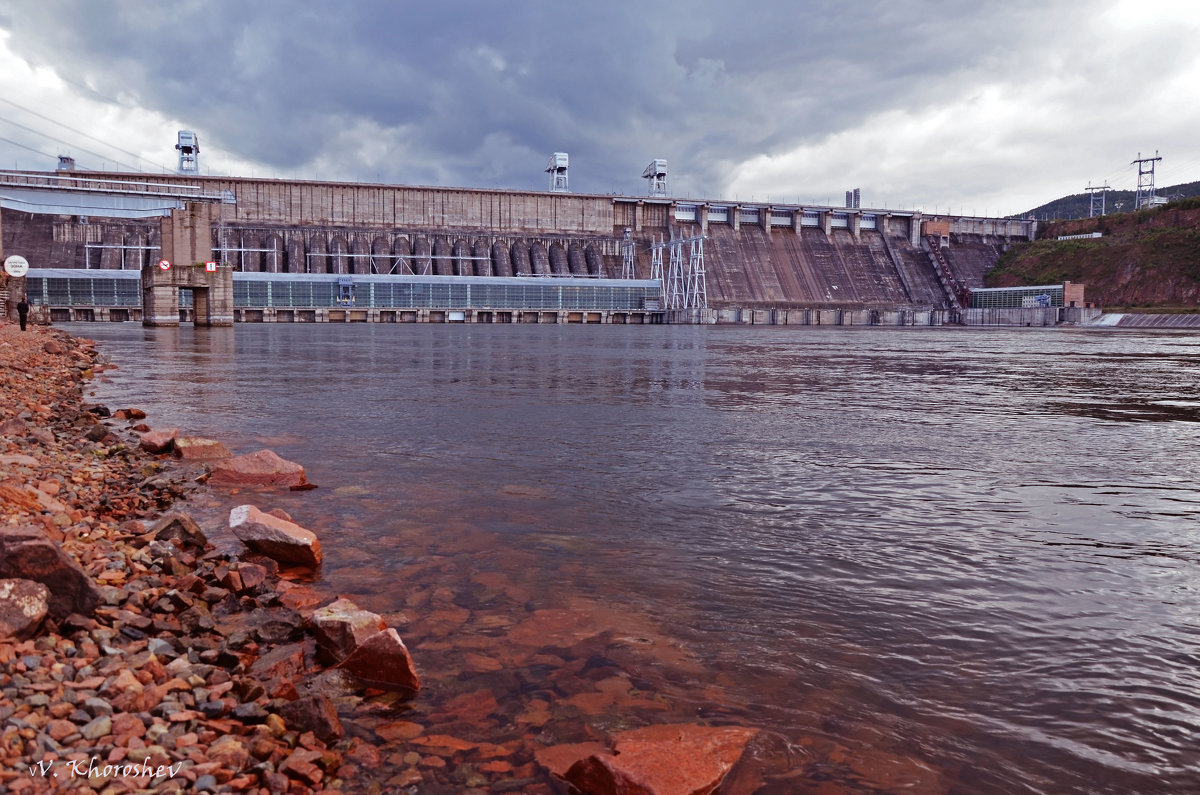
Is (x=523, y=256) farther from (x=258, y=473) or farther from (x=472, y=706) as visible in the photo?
(x=472, y=706)

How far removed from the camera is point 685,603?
4.62 meters

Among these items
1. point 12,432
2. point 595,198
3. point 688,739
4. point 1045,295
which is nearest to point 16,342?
point 12,432

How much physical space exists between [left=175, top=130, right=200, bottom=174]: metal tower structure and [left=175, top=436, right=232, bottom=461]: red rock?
104645 millimetres

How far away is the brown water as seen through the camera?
3336mm

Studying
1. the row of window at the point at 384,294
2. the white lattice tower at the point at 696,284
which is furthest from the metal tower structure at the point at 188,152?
the white lattice tower at the point at 696,284

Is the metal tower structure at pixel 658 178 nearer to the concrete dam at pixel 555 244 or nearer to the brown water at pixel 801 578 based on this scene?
the concrete dam at pixel 555 244

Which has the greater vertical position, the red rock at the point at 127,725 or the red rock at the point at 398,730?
the red rock at the point at 127,725

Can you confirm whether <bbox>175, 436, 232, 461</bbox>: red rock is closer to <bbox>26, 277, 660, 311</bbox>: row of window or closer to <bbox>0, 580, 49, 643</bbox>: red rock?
<bbox>0, 580, 49, 643</bbox>: red rock

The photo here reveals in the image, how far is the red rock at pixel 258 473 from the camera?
741 centimetres

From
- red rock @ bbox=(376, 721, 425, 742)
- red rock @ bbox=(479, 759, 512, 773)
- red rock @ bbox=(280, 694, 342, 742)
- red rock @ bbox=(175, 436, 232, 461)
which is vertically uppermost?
red rock @ bbox=(175, 436, 232, 461)

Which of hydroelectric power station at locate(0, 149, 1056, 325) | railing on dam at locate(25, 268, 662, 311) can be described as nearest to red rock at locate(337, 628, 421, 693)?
hydroelectric power station at locate(0, 149, 1056, 325)

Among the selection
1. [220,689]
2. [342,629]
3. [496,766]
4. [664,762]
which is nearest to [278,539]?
[342,629]

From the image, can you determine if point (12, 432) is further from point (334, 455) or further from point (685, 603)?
point (685, 603)

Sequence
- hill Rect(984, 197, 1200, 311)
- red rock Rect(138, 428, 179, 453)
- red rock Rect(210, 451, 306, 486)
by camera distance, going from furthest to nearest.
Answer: hill Rect(984, 197, 1200, 311)
red rock Rect(138, 428, 179, 453)
red rock Rect(210, 451, 306, 486)
